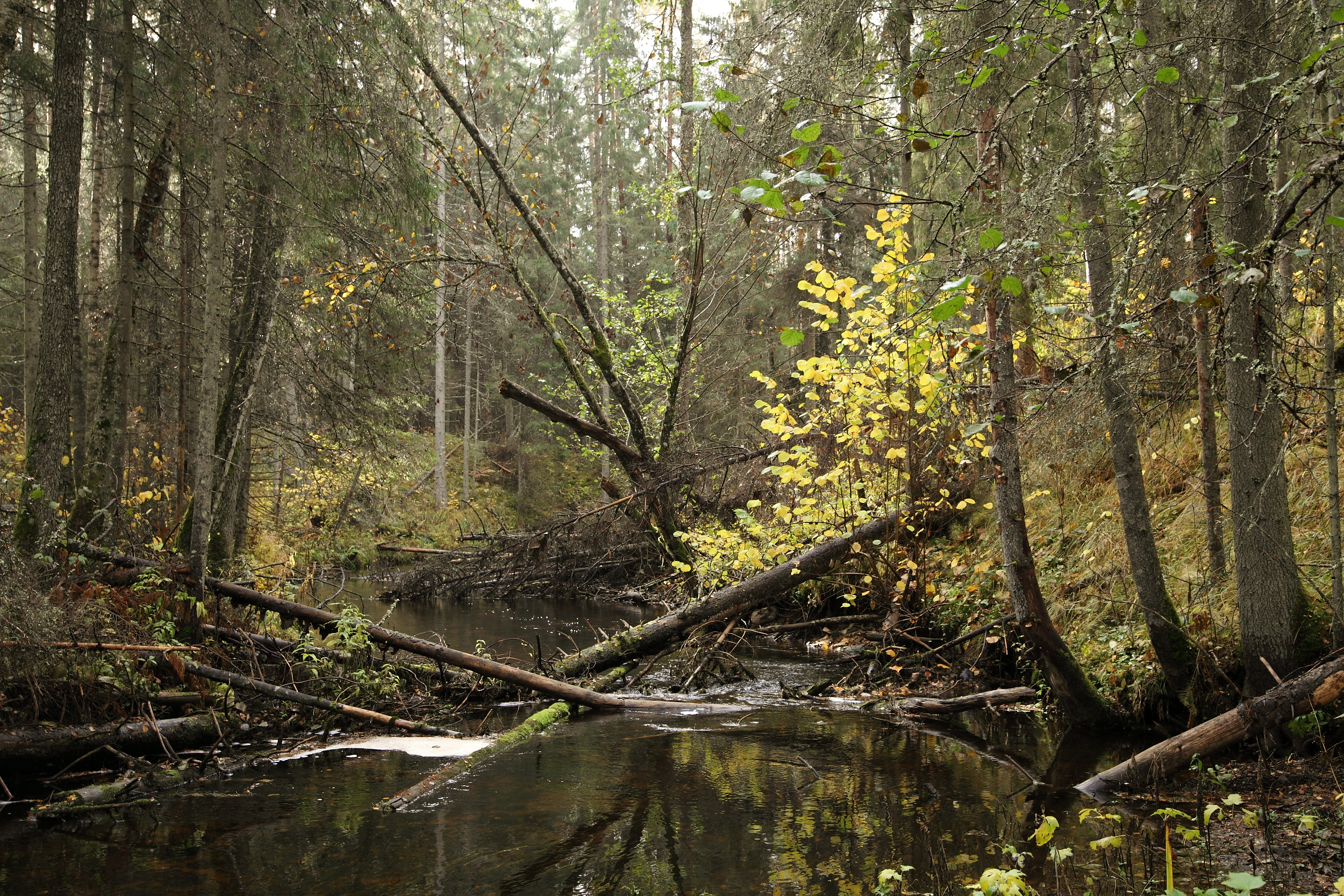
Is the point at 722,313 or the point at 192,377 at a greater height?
the point at 722,313

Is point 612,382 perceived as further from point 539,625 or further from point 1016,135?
point 1016,135

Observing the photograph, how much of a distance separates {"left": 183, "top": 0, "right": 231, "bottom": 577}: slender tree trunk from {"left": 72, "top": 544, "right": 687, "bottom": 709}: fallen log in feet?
1.56

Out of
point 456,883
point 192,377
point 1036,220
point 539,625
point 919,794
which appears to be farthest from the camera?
point 539,625

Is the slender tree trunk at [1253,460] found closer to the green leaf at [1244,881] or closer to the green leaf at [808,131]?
the green leaf at [1244,881]

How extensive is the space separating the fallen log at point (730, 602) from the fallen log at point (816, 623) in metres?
0.31

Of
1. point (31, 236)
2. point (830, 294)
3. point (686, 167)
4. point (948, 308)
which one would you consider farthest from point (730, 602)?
point (31, 236)

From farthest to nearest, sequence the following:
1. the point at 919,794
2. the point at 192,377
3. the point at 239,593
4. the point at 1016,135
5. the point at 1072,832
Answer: the point at 192,377, the point at 239,593, the point at 1016,135, the point at 919,794, the point at 1072,832

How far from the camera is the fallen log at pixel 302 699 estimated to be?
6.64 m

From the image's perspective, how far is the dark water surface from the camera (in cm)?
425

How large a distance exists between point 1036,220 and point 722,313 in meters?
8.29

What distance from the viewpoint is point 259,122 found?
897 centimetres

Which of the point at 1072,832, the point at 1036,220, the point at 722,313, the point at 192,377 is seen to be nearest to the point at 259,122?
the point at 192,377

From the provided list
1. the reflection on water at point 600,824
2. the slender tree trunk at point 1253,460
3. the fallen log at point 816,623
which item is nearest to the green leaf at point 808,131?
the reflection on water at point 600,824

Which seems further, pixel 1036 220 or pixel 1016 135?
pixel 1016 135
